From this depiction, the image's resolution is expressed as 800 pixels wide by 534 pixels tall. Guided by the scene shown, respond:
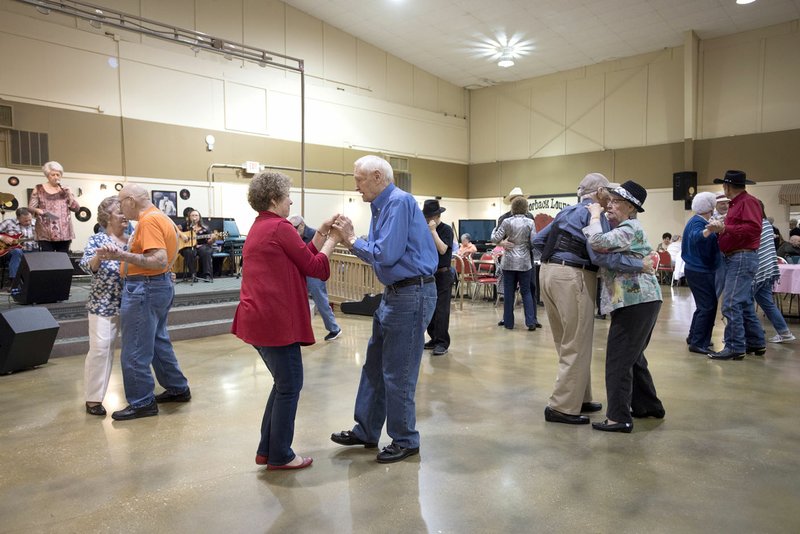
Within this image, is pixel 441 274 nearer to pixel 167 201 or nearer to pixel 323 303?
pixel 323 303

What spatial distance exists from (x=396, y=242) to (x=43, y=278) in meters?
5.14

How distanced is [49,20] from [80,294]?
586 cm

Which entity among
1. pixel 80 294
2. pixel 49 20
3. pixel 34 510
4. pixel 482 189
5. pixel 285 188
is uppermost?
pixel 49 20

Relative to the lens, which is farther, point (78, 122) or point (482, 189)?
point (482, 189)

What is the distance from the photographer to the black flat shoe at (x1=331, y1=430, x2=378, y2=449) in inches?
119

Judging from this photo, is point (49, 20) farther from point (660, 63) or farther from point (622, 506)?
point (660, 63)

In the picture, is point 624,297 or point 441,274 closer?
point 624,297

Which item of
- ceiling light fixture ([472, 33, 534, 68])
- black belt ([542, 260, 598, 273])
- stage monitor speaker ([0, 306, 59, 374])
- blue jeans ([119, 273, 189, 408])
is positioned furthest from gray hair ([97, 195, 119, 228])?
ceiling light fixture ([472, 33, 534, 68])

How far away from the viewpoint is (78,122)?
396 inches

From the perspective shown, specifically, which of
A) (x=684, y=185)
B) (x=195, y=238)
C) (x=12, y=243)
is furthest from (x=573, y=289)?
(x=684, y=185)

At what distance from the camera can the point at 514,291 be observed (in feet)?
22.4

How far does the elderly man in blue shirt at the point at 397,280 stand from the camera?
2.60 metres

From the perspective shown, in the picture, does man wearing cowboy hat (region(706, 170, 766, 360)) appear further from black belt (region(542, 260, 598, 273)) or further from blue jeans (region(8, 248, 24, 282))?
blue jeans (region(8, 248, 24, 282))

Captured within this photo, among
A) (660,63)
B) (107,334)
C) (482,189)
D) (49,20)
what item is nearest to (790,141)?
(660,63)
